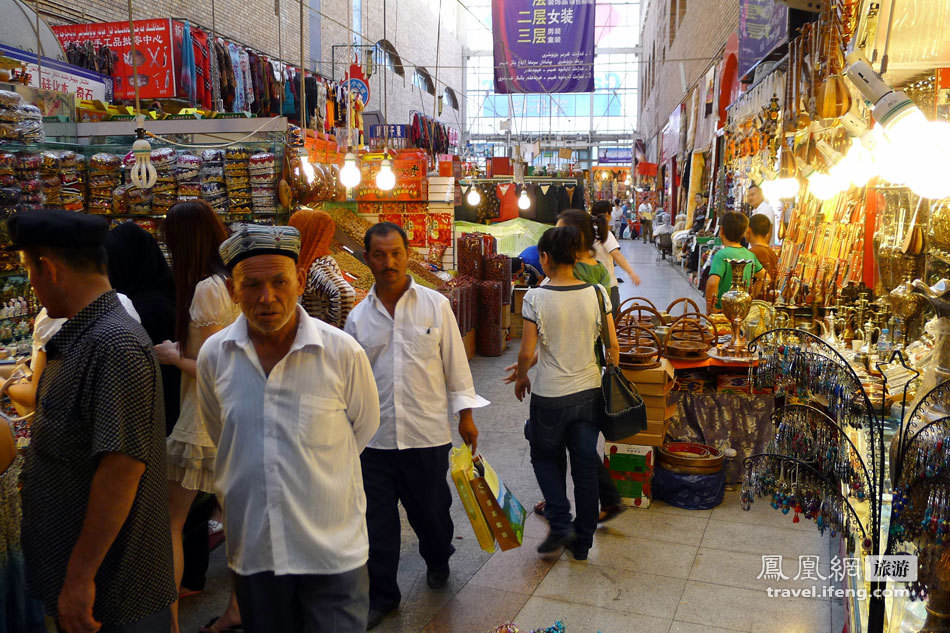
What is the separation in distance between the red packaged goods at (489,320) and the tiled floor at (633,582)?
4018 mm

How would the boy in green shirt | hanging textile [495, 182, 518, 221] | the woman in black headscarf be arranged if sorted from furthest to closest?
hanging textile [495, 182, 518, 221] < the boy in green shirt < the woman in black headscarf

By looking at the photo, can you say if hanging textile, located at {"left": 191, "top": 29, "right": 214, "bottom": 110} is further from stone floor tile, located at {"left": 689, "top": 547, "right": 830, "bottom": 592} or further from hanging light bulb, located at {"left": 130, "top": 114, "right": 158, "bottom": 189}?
stone floor tile, located at {"left": 689, "top": 547, "right": 830, "bottom": 592}

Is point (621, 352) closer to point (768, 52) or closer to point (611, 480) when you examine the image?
point (611, 480)

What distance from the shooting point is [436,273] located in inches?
294

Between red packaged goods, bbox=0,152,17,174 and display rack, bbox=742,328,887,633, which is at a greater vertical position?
red packaged goods, bbox=0,152,17,174

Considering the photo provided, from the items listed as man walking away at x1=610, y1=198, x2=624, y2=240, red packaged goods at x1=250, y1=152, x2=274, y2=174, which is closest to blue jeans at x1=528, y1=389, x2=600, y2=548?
red packaged goods at x1=250, y1=152, x2=274, y2=174

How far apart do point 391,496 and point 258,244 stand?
1.58 meters

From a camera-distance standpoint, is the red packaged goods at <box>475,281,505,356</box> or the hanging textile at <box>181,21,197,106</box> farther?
the hanging textile at <box>181,21,197,106</box>

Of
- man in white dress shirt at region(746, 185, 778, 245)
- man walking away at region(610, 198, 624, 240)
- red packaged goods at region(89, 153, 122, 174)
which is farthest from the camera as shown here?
man walking away at region(610, 198, 624, 240)

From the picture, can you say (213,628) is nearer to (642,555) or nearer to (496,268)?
(642,555)

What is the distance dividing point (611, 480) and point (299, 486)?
267 cm

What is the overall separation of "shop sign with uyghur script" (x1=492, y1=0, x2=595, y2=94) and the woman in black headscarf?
1089 cm

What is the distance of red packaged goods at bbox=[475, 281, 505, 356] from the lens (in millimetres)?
8211

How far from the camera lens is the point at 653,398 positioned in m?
4.25
